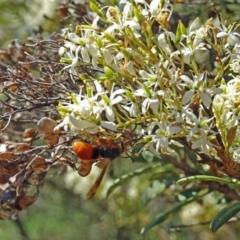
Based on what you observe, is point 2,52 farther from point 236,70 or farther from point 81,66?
point 236,70

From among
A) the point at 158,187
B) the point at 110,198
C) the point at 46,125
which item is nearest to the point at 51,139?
the point at 46,125

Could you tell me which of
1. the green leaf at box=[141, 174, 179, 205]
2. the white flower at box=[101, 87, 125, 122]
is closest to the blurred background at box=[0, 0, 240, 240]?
the green leaf at box=[141, 174, 179, 205]

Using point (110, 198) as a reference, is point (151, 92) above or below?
above

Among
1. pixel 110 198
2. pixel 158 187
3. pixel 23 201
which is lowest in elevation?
pixel 110 198

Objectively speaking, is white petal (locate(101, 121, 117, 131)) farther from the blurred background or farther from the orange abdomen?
the blurred background

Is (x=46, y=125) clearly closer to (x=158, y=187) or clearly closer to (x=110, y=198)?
(x=158, y=187)
